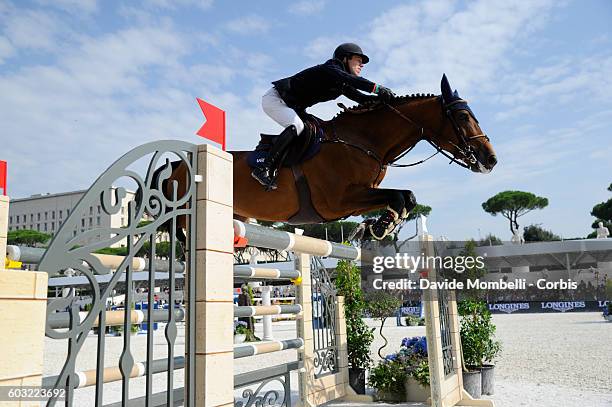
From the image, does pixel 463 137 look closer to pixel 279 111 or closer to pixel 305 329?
pixel 279 111

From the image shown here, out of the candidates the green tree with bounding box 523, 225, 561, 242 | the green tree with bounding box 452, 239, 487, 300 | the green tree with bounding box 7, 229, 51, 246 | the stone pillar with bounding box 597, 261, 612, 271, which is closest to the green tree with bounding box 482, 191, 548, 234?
the green tree with bounding box 523, 225, 561, 242

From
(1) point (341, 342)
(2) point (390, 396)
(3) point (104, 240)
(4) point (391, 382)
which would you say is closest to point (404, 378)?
(4) point (391, 382)

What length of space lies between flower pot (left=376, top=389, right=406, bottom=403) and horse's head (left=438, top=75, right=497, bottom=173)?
134 inches

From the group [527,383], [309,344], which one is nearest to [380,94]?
[309,344]

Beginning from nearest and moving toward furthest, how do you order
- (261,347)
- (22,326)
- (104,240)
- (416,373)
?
(22,326) → (104,240) → (261,347) → (416,373)

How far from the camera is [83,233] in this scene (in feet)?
4.02

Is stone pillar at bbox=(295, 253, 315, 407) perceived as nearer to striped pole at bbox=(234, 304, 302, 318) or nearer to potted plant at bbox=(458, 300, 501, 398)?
striped pole at bbox=(234, 304, 302, 318)

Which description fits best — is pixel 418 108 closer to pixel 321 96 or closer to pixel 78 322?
pixel 321 96

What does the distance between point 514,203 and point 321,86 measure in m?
43.8

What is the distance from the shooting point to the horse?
271 centimetres

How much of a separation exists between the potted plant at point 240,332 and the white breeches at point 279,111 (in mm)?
6831

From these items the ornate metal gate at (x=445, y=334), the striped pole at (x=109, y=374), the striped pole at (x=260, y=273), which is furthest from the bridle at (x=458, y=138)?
the ornate metal gate at (x=445, y=334)

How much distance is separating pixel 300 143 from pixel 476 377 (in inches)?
160

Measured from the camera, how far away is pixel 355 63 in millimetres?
2873
